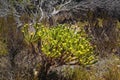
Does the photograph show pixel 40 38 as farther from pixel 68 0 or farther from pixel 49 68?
pixel 68 0

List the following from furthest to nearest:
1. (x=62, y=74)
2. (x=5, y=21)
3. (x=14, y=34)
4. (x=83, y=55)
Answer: (x=5, y=21) → (x=14, y=34) → (x=62, y=74) → (x=83, y=55)

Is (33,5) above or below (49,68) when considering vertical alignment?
above

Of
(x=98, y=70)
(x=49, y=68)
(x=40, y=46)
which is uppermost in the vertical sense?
(x=40, y=46)

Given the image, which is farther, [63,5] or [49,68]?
[63,5]

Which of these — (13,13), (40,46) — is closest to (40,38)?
(40,46)

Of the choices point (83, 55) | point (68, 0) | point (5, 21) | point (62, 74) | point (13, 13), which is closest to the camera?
point (83, 55)

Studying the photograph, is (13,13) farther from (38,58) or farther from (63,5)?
(38,58)

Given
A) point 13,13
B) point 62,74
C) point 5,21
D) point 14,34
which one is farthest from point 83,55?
point 13,13
